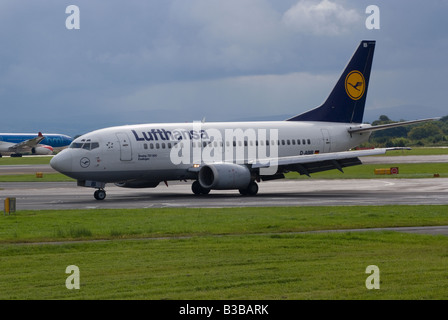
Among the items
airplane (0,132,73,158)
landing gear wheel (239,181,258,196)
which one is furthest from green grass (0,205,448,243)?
airplane (0,132,73,158)

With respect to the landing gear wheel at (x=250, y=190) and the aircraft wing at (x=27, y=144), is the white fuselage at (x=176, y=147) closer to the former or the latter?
the landing gear wheel at (x=250, y=190)

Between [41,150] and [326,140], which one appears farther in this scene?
[41,150]

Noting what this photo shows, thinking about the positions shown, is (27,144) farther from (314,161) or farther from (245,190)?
(314,161)

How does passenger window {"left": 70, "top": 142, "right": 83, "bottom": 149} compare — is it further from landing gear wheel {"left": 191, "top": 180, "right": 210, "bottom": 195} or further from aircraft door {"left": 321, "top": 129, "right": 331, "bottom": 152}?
aircraft door {"left": 321, "top": 129, "right": 331, "bottom": 152}

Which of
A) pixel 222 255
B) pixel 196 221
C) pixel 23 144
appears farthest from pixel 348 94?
pixel 23 144

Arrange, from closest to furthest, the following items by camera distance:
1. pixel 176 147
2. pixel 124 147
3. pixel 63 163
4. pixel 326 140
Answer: pixel 63 163 → pixel 124 147 → pixel 176 147 → pixel 326 140

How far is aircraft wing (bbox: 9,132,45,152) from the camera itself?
141250 millimetres

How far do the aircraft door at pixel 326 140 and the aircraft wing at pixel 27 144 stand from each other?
9750cm

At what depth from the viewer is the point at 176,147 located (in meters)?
45.3

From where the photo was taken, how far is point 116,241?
2408 centimetres

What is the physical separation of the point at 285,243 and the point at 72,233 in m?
7.50

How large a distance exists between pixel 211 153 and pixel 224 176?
10.2 feet
